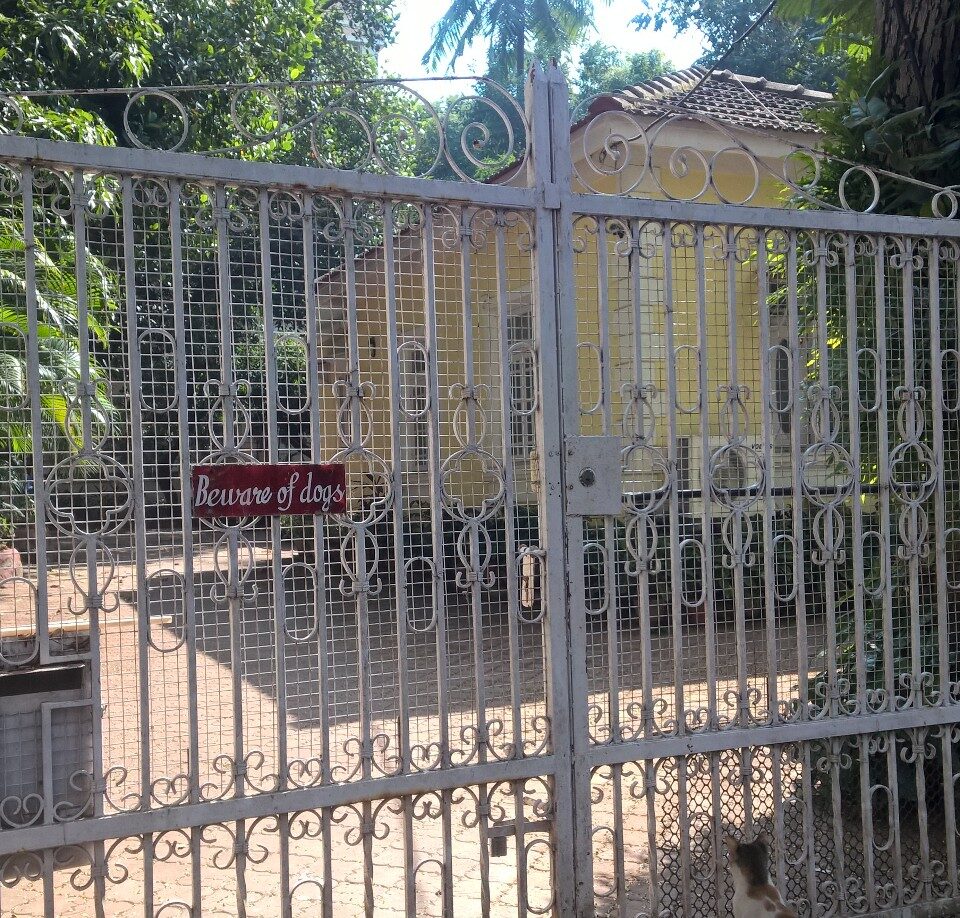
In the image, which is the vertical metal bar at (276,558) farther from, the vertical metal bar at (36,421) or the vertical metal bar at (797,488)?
the vertical metal bar at (797,488)

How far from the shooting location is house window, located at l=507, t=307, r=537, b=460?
3271mm

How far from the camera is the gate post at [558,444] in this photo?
3.22 metres

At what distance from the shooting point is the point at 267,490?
2914 mm

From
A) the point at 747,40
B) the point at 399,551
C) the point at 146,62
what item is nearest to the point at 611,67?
the point at 747,40

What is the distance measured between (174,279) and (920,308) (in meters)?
2.95

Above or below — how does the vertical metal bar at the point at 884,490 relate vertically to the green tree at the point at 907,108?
below

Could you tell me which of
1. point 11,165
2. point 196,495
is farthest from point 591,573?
point 11,165

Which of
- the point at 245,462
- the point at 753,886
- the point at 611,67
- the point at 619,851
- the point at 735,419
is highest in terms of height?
the point at 611,67

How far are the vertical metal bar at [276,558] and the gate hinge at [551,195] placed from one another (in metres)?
0.92

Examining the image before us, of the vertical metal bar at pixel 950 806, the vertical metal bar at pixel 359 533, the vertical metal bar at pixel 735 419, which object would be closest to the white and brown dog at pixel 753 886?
the vertical metal bar at pixel 735 419

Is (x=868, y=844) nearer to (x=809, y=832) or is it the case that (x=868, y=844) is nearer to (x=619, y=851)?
(x=809, y=832)

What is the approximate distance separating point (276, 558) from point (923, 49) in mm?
3665

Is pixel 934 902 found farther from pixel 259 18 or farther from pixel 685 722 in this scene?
pixel 259 18

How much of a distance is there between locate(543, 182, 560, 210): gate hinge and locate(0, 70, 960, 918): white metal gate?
19 mm
